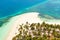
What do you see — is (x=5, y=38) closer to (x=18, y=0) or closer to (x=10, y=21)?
(x=10, y=21)

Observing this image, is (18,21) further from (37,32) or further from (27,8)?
(27,8)

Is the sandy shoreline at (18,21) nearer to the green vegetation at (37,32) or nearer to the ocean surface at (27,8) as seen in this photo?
the green vegetation at (37,32)

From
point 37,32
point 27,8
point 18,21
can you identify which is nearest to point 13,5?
point 27,8

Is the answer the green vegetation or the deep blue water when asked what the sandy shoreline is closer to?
the green vegetation

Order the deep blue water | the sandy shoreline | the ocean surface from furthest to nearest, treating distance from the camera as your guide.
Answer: the deep blue water < the ocean surface < the sandy shoreline

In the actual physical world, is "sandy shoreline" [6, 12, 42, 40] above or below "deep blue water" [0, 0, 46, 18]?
below

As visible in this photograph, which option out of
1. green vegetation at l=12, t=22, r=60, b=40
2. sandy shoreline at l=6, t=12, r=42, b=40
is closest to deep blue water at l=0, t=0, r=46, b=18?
sandy shoreline at l=6, t=12, r=42, b=40

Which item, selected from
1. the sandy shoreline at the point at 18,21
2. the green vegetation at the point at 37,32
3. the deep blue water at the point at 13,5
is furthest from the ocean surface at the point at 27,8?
the green vegetation at the point at 37,32
